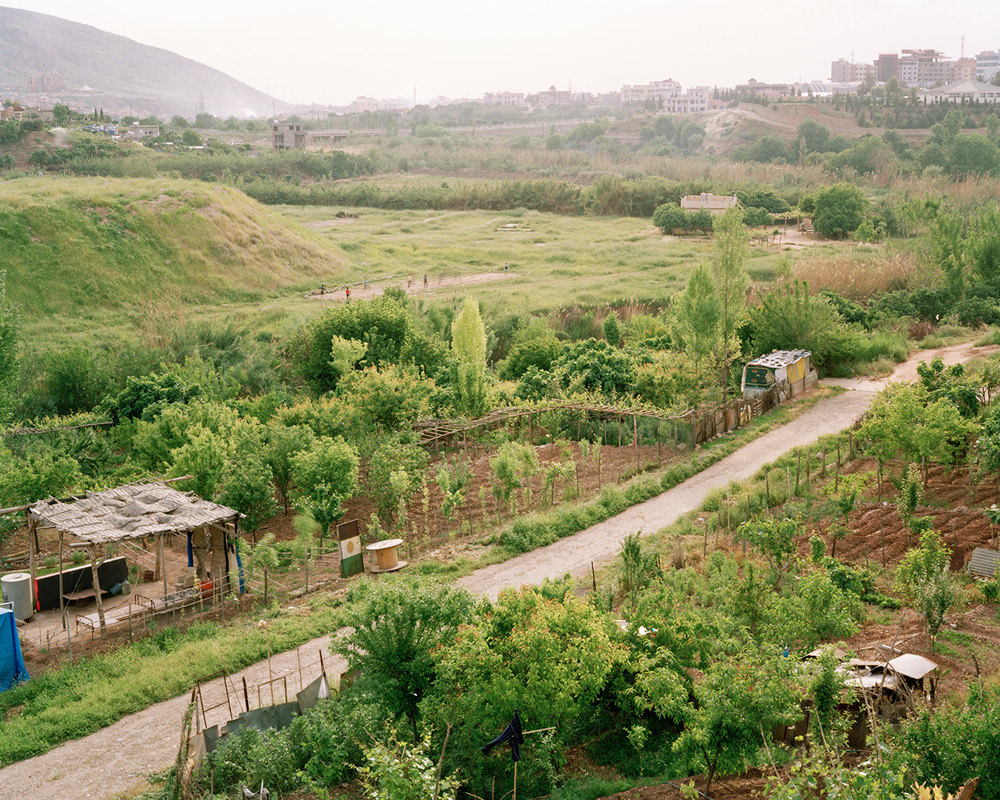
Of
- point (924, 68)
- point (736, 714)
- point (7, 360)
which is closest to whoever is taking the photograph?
point (736, 714)

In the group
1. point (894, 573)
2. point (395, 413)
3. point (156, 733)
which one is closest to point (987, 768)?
point (894, 573)

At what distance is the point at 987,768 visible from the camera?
7637 mm

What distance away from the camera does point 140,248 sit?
34.8 metres

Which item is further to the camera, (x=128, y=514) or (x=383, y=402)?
(x=383, y=402)

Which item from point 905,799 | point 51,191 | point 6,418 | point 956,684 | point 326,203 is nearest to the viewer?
point 905,799

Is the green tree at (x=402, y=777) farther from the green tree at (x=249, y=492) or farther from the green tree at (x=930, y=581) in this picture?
the green tree at (x=249, y=492)

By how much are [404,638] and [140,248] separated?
2916 centimetres

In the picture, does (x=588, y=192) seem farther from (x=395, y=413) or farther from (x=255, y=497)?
(x=255, y=497)

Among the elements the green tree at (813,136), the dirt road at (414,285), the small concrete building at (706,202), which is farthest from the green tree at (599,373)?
the green tree at (813,136)

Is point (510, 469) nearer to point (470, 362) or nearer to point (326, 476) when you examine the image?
point (326, 476)

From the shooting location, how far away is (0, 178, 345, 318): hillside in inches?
1262

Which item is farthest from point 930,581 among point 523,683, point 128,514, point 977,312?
point 977,312

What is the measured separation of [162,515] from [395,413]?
6.73m

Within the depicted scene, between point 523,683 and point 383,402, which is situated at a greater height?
point 383,402
